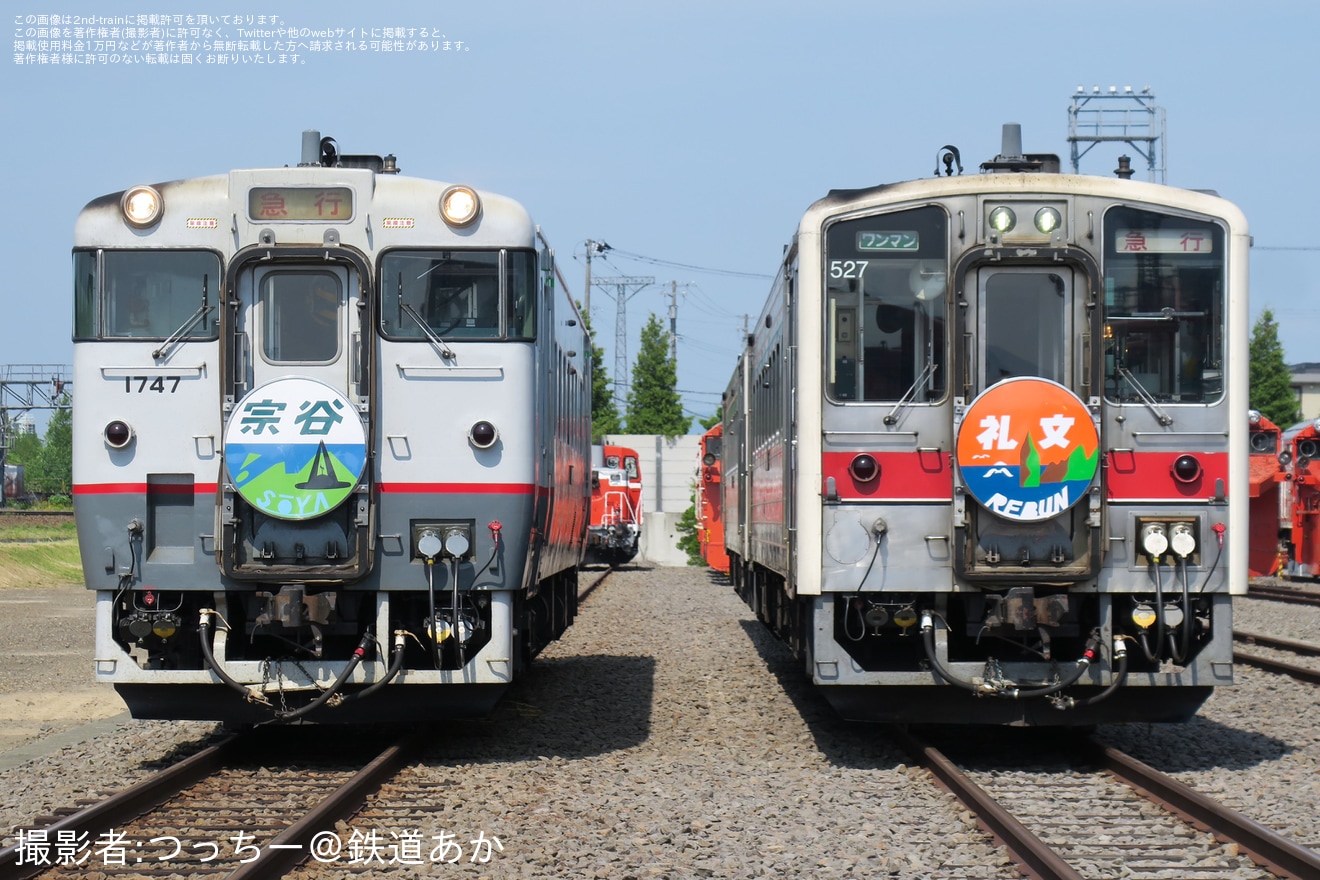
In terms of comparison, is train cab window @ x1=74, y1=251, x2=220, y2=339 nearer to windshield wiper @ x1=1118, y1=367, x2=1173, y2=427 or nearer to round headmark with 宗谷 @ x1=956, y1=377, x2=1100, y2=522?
round headmark with 宗谷 @ x1=956, y1=377, x2=1100, y2=522

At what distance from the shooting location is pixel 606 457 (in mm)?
36594

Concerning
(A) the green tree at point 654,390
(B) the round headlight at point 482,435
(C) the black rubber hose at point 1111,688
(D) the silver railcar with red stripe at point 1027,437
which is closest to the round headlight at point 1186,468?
(D) the silver railcar with red stripe at point 1027,437

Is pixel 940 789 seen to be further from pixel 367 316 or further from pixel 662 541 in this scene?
pixel 662 541

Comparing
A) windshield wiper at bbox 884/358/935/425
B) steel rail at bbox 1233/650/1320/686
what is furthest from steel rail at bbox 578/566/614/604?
windshield wiper at bbox 884/358/935/425

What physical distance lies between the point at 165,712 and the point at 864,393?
424cm

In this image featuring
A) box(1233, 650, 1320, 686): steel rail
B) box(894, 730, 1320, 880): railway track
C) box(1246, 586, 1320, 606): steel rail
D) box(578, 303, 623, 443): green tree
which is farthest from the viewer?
box(578, 303, 623, 443): green tree

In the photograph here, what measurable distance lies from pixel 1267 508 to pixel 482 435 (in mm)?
22916

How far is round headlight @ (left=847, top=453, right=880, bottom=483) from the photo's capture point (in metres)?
8.05

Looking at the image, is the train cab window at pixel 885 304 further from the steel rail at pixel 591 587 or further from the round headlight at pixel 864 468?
the steel rail at pixel 591 587

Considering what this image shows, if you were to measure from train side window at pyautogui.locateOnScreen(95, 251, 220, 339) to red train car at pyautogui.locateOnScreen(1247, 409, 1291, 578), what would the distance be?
2023cm

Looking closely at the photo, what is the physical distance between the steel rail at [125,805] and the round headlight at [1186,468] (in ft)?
17.5

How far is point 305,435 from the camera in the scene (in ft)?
26.3

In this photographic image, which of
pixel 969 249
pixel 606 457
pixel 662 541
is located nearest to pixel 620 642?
pixel 969 249

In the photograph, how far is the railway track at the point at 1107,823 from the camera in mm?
5816
